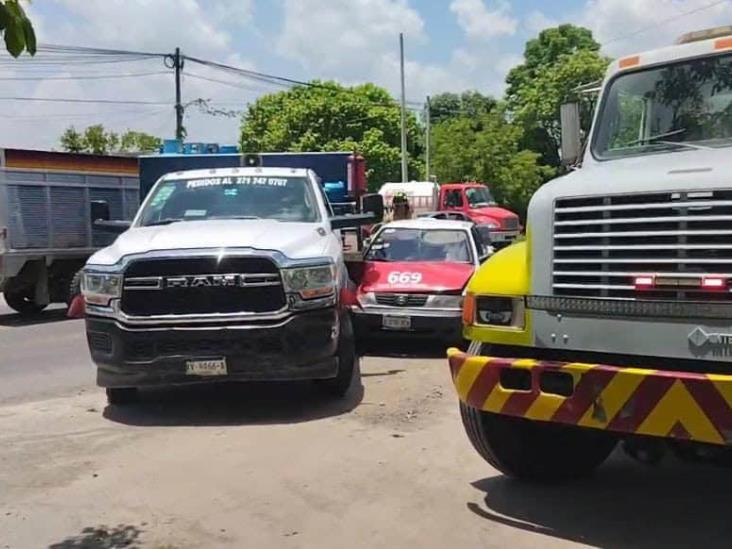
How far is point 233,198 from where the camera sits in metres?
8.79

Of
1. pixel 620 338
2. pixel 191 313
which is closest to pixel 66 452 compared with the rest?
pixel 191 313

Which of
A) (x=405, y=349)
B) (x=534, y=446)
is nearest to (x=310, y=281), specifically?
(x=534, y=446)

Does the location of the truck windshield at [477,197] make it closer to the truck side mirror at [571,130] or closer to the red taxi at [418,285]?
the red taxi at [418,285]

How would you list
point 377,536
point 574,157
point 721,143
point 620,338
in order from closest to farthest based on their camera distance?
point 620,338 < point 377,536 < point 721,143 < point 574,157

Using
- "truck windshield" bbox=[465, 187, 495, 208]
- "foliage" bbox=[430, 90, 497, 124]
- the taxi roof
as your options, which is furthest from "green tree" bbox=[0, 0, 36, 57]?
"foliage" bbox=[430, 90, 497, 124]

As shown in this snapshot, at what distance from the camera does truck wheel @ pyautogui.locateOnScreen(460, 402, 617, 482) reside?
5.50 meters

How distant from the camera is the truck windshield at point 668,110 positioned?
5.49 m

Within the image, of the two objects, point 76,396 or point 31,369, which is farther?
point 31,369

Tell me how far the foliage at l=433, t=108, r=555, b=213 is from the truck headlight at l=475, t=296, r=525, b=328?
4077 centimetres

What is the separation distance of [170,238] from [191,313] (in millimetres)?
682

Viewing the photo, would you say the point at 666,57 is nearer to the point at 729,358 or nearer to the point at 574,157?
the point at 574,157

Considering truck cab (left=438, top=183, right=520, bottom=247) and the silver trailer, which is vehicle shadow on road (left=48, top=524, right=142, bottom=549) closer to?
the silver trailer

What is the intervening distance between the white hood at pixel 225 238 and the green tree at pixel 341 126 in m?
45.4

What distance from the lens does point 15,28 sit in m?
3.51
